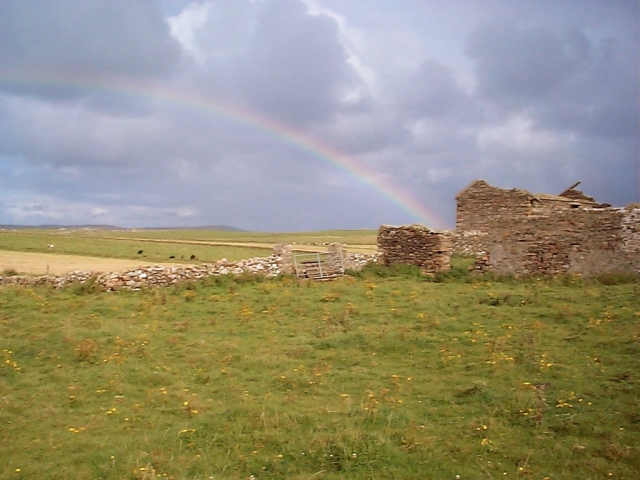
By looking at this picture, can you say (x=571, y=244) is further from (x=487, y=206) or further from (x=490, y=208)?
(x=487, y=206)

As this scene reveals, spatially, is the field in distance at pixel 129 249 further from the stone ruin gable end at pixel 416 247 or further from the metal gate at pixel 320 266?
the stone ruin gable end at pixel 416 247

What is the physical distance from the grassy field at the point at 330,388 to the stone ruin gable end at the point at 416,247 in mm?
5868

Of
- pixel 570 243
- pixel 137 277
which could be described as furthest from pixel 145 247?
pixel 570 243

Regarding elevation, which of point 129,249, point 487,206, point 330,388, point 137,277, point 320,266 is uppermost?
point 487,206

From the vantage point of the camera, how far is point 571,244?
69.9 ft

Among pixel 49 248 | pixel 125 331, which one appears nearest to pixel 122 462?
pixel 125 331

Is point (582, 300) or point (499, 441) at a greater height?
point (582, 300)

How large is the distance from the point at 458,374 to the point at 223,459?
199 inches

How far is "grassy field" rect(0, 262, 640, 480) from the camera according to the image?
728 cm

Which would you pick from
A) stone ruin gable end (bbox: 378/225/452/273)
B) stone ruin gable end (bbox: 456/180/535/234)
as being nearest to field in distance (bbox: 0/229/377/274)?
stone ruin gable end (bbox: 378/225/452/273)

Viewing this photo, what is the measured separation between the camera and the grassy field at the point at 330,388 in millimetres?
7277

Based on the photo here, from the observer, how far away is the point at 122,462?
291 inches

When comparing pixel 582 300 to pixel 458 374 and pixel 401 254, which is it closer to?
pixel 458 374

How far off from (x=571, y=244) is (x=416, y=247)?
639 centimetres
